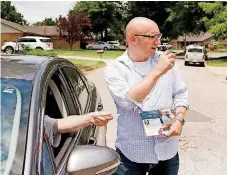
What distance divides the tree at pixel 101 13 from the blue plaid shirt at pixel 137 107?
66039 millimetres

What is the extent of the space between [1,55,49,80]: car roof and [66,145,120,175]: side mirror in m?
0.57

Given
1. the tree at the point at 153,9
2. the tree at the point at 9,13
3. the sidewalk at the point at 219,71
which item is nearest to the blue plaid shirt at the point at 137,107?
the sidewalk at the point at 219,71

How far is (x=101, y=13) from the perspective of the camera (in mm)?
68875

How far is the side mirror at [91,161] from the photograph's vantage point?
2166 millimetres

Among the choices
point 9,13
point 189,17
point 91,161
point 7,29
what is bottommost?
point 91,161

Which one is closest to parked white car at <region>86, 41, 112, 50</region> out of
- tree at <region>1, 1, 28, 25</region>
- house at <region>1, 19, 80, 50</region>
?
house at <region>1, 19, 80, 50</region>

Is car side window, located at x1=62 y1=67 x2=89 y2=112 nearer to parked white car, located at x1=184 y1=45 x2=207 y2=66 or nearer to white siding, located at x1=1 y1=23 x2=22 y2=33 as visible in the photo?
parked white car, located at x1=184 y1=45 x2=207 y2=66

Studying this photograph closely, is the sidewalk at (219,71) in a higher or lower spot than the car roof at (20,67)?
lower

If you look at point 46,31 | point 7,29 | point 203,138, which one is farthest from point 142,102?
point 46,31

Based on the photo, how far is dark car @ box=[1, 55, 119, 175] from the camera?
2.00 m

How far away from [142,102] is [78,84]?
130 cm

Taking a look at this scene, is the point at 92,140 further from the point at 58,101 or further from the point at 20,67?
the point at 20,67

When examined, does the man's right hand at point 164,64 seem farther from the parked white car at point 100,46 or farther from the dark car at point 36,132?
the parked white car at point 100,46

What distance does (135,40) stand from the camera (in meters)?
2.71
